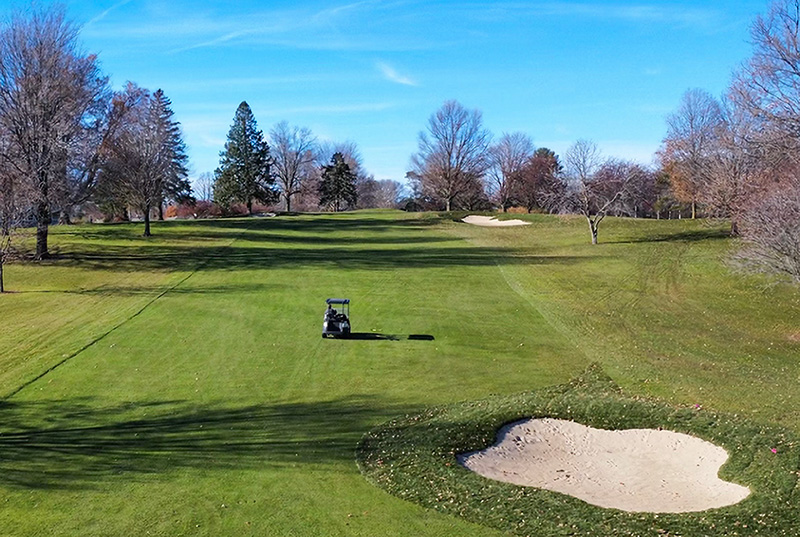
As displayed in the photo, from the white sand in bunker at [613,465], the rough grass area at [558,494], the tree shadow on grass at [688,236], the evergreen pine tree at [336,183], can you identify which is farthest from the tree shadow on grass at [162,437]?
the evergreen pine tree at [336,183]

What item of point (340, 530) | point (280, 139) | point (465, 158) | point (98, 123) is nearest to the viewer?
point (340, 530)

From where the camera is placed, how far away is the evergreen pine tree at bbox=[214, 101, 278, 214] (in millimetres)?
72125

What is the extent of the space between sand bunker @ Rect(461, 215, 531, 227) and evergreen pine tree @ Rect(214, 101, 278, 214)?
26.5m

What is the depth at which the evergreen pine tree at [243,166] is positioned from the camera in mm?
72125

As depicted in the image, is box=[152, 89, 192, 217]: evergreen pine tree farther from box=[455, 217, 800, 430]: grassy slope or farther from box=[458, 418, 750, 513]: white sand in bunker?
box=[458, 418, 750, 513]: white sand in bunker

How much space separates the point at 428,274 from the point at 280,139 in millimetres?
63389

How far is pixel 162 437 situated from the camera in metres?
13.4

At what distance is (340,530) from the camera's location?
31.2 feet

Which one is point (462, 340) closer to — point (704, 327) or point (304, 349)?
point (304, 349)

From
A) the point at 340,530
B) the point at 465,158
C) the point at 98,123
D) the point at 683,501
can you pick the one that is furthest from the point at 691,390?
the point at 465,158

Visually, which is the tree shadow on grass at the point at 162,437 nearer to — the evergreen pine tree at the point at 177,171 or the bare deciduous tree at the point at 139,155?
the bare deciduous tree at the point at 139,155

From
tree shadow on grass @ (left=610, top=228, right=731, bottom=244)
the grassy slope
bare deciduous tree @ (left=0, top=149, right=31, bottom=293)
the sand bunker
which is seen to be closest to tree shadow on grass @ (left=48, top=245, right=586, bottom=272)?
the grassy slope

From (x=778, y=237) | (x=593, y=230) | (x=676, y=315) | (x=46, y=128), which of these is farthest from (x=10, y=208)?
(x=593, y=230)

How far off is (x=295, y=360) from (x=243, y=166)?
5757 centimetres
